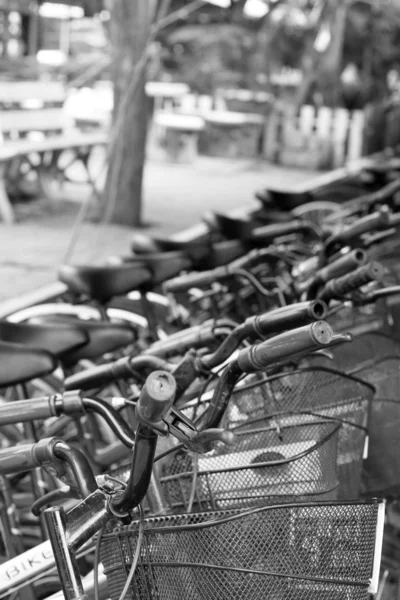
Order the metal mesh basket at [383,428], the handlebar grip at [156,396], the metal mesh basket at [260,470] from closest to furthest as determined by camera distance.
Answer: the handlebar grip at [156,396]
the metal mesh basket at [260,470]
the metal mesh basket at [383,428]

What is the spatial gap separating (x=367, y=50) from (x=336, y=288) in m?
20.4

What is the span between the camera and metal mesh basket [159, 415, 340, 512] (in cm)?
194

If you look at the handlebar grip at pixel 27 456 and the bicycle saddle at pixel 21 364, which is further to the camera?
the bicycle saddle at pixel 21 364

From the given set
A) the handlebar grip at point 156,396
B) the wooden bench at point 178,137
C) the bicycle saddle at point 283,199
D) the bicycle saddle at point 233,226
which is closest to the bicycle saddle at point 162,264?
the bicycle saddle at point 233,226

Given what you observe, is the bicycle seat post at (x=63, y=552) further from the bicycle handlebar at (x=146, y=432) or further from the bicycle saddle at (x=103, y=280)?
the bicycle saddle at (x=103, y=280)

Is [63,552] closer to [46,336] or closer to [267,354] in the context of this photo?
[267,354]

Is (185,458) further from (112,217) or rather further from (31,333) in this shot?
(112,217)

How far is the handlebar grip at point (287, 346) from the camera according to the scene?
61.3 inches

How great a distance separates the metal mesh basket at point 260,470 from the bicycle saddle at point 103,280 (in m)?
2.20

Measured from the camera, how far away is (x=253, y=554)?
5.38ft

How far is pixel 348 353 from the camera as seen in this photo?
2.79 metres

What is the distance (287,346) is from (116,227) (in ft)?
28.4

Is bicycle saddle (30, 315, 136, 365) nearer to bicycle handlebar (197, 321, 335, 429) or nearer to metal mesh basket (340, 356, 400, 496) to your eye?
metal mesh basket (340, 356, 400, 496)

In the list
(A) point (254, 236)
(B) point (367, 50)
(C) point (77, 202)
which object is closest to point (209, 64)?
(B) point (367, 50)
